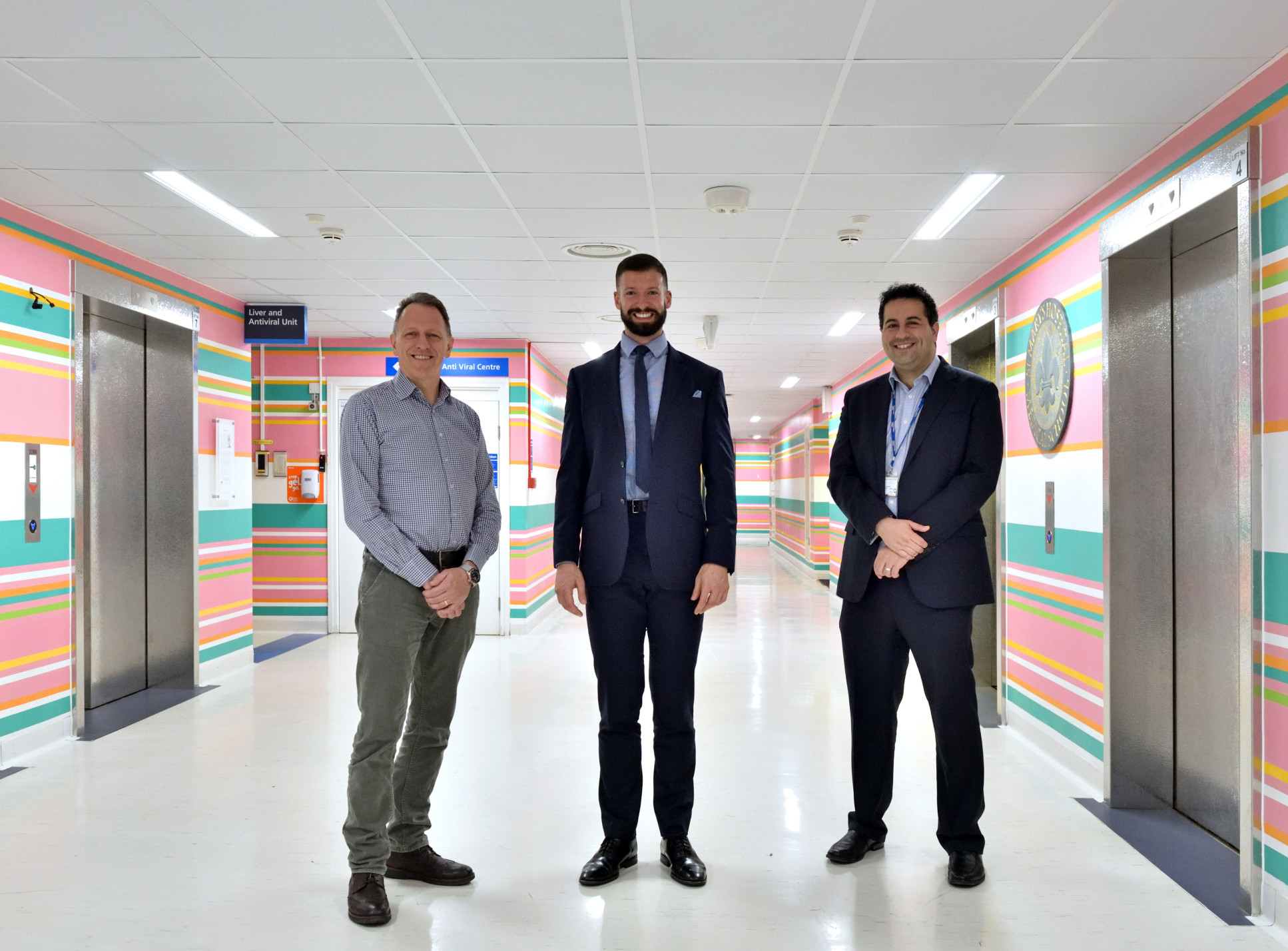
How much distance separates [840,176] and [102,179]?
11.0ft

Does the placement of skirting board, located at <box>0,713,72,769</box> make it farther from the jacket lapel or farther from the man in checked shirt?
the jacket lapel

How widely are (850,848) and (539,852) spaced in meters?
1.07

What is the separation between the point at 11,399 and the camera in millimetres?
4266

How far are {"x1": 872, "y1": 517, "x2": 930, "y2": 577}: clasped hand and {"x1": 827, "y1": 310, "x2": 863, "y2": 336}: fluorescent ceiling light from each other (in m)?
4.61

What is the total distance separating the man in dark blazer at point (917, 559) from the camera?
106 inches

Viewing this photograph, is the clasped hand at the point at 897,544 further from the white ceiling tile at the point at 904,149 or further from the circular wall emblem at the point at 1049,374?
the circular wall emblem at the point at 1049,374

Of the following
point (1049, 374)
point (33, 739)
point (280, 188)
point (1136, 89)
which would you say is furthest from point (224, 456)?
point (1136, 89)

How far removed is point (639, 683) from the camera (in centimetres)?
273

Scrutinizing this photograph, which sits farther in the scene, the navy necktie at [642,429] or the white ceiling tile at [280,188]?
the white ceiling tile at [280,188]

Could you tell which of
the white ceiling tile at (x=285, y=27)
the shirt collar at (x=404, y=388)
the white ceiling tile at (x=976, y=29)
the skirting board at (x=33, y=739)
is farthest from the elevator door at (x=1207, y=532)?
the skirting board at (x=33, y=739)

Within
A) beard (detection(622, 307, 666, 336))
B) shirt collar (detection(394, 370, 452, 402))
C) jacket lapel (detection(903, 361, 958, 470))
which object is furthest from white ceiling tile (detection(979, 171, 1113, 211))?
shirt collar (detection(394, 370, 452, 402))

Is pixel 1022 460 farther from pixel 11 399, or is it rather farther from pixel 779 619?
pixel 11 399

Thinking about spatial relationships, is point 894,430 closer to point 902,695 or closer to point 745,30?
point 902,695

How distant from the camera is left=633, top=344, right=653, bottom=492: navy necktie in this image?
270 cm
